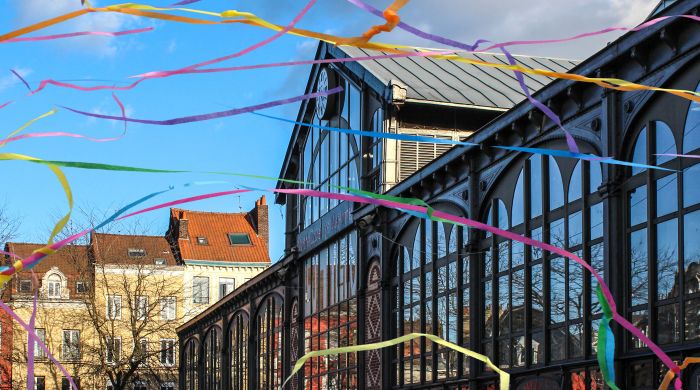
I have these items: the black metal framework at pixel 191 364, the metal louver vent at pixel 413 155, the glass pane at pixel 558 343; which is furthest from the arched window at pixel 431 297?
the black metal framework at pixel 191 364

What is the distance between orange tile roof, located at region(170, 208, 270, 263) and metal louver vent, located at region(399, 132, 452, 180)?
45974 millimetres

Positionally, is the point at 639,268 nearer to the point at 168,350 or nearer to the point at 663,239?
the point at 663,239

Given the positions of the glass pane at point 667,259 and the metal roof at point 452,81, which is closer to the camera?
the glass pane at point 667,259

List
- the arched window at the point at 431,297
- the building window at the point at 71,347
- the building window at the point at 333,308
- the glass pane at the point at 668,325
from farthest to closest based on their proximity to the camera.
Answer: the building window at the point at 71,347
the building window at the point at 333,308
the arched window at the point at 431,297
the glass pane at the point at 668,325

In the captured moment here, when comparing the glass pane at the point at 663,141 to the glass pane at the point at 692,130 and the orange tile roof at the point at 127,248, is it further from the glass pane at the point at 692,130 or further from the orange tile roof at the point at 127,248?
the orange tile roof at the point at 127,248

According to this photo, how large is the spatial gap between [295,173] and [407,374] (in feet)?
41.0

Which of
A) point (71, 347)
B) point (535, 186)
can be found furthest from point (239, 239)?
point (535, 186)

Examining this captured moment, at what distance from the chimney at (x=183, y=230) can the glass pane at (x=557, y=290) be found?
5766 centimetres

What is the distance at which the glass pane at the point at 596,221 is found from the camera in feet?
51.1

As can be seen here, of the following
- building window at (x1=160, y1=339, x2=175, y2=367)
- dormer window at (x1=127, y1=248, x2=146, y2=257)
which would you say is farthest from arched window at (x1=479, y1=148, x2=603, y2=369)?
dormer window at (x1=127, y1=248, x2=146, y2=257)

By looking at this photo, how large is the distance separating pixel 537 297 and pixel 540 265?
486 millimetres

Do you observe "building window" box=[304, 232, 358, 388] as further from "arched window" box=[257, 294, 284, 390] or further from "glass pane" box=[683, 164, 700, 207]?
"glass pane" box=[683, 164, 700, 207]

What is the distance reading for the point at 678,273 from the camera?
536 inches

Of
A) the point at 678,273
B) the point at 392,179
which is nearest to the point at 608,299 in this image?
the point at 678,273
